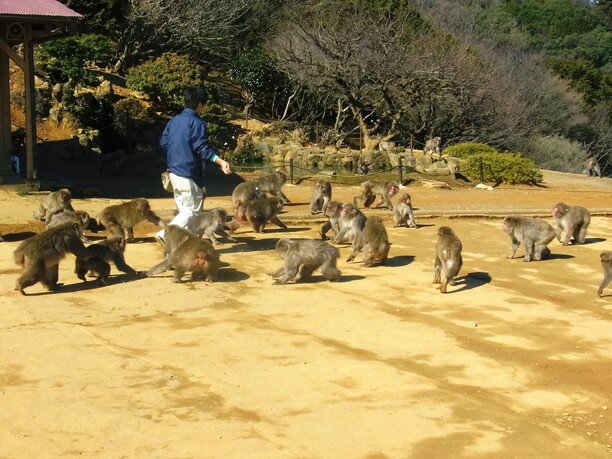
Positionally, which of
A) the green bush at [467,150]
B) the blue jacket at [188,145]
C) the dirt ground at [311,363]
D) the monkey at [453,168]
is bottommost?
the dirt ground at [311,363]

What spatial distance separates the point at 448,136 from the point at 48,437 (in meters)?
31.7

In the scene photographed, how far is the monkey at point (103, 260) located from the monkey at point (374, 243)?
3.26 meters

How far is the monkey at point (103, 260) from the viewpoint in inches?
448

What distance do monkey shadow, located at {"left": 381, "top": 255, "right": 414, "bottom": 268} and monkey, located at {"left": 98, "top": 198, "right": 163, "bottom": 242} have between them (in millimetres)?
3367

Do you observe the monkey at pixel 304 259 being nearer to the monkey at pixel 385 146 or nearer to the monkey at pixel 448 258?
the monkey at pixel 448 258

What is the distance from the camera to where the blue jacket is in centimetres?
1262

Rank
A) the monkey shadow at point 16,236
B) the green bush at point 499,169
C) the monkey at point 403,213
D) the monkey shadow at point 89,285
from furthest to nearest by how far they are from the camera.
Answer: the green bush at point 499,169 → the monkey at point 403,213 → the monkey shadow at point 16,236 → the monkey shadow at point 89,285

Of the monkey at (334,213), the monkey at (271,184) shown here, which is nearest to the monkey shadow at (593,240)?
the monkey at (334,213)

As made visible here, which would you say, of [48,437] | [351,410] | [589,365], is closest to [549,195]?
[589,365]

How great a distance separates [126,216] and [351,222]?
328cm

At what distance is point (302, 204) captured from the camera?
19578mm

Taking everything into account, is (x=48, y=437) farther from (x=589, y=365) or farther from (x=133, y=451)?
(x=589, y=365)

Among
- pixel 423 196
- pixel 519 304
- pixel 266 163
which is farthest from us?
pixel 266 163

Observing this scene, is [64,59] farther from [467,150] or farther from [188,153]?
[188,153]
